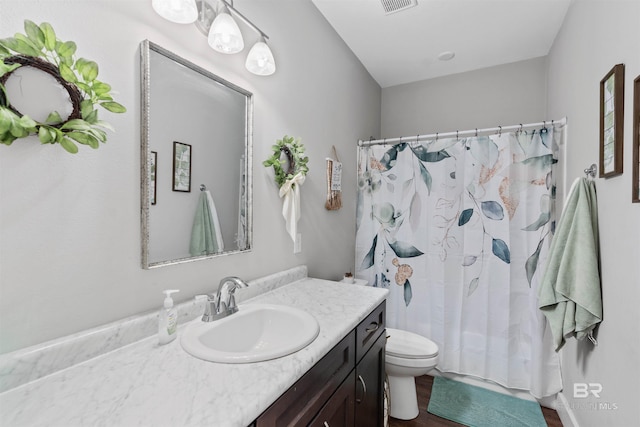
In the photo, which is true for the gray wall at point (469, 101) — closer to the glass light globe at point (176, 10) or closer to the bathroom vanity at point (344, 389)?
the bathroom vanity at point (344, 389)

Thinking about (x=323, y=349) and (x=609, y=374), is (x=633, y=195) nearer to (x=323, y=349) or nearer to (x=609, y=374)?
(x=609, y=374)

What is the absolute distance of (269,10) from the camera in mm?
1497

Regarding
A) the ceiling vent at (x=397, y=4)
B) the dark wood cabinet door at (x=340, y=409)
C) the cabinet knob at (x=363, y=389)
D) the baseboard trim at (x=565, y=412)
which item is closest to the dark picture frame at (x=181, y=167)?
the dark wood cabinet door at (x=340, y=409)

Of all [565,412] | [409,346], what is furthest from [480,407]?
[409,346]

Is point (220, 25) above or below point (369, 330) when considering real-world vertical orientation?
above

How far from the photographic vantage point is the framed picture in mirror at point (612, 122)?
112 cm

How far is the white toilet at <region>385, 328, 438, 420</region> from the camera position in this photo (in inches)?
68.8

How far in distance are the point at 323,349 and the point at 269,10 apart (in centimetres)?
156

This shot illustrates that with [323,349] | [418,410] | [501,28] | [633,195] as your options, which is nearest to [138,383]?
[323,349]

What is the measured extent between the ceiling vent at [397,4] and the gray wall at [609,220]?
2.87ft

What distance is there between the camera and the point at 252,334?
1.15 m

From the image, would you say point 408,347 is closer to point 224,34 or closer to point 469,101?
point 224,34

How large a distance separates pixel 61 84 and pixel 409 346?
6.62ft

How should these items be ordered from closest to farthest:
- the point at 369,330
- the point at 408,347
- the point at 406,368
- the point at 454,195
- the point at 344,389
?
1. the point at 344,389
2. the point at 369,330
3. the point at 406,368
4. the point at 408,347
5. the point at 454,195
